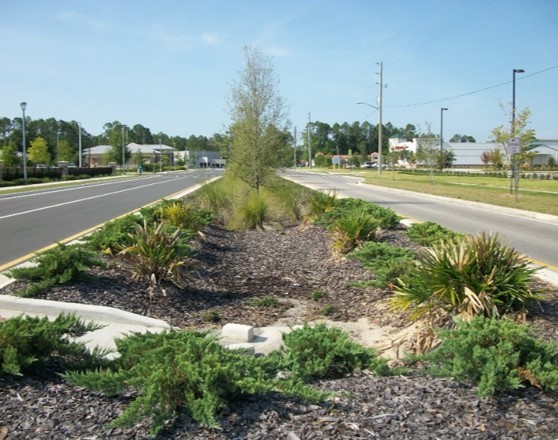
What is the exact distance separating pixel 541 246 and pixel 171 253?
7653 mm

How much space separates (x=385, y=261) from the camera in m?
7.32

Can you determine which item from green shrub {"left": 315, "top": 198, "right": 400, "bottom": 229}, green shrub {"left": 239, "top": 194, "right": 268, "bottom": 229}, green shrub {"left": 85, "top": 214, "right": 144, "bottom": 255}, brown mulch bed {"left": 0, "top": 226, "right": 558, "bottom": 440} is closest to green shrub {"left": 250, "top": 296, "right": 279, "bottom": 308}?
green shrub {"left": 85, "top": 214, "right": 144, "bottom": 255}

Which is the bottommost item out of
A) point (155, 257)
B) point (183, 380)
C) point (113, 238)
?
point (183, 380)

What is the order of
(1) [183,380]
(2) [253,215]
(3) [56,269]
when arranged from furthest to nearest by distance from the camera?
(2) [253,215]
(3) [56,269]
(1) [183,380]

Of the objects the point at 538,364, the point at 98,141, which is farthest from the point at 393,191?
the point at 98,141

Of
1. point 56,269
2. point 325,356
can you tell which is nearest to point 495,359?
point 325,356

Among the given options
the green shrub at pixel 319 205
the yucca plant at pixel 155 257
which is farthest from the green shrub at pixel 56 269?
the green shrub at pixel 319 205

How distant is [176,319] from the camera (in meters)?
6.30

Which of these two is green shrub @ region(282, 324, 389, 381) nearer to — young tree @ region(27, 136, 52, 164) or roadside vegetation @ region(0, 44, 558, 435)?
roadside vegetation @ region(0, 44, 558, 435)

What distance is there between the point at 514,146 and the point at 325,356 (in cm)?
1920

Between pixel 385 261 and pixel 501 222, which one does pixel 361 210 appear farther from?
pixel 501 222

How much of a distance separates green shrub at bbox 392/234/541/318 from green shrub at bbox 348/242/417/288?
712 millimetres

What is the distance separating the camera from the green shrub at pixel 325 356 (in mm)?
4086

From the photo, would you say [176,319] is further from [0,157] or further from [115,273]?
[0,157]
